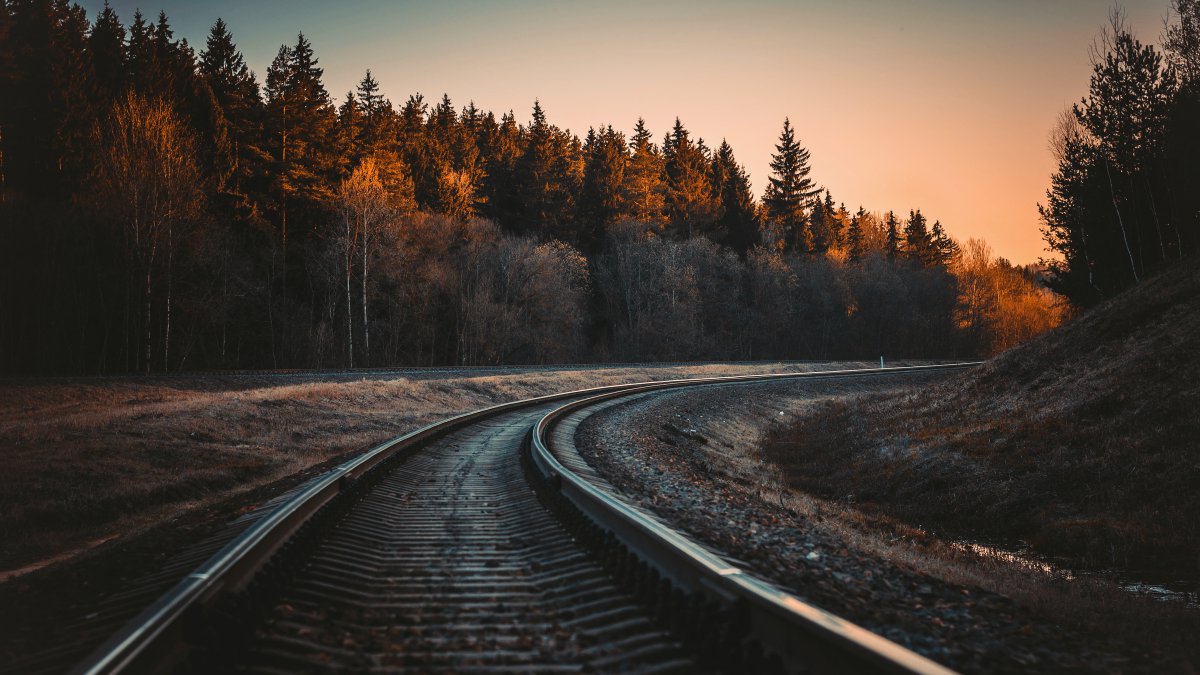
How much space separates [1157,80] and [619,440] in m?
33.7

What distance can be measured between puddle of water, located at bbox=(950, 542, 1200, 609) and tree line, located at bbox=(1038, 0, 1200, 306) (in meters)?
23.2

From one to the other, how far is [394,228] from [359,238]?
2.29m

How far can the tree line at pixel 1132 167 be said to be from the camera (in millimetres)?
27156

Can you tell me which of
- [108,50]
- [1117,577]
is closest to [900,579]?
[1117,577]

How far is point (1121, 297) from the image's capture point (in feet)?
71.7

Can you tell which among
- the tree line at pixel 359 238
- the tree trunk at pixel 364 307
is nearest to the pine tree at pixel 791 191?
the tree line at pixel 359 238

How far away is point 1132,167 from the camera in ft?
103

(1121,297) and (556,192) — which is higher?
(556,192)

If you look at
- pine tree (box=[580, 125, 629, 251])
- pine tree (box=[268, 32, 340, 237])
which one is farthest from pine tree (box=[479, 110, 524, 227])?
pine tree (box=[268, 32, 340, 237])

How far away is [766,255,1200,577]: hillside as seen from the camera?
9.89m

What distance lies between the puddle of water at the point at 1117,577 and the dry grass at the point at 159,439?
11.5m

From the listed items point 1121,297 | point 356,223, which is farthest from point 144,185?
point 1121,297

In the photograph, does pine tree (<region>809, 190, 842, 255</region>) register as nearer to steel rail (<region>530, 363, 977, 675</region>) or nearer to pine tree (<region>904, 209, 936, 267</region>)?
pine tree (<region>904, 209, 936, 267</region>)

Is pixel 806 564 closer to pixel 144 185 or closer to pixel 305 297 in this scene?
pixel 144 185
